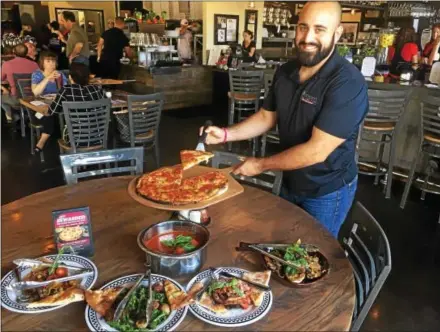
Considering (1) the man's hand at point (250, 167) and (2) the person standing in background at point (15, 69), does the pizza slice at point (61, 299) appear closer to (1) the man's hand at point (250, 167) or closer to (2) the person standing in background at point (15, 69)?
(1) the man's hand at point (250, 167)

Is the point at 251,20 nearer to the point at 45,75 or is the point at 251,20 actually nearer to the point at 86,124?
the point at 45,75

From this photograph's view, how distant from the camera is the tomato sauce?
1.25m

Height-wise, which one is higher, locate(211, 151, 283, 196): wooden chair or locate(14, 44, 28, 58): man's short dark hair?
locate(14, 44, 28, 58): man's short dark hair

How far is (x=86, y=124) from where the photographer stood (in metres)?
3.59

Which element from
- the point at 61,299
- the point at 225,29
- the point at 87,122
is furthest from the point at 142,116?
the point at 225,29

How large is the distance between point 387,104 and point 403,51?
238cm

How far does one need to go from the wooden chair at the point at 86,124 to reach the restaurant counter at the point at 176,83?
3.38 meters

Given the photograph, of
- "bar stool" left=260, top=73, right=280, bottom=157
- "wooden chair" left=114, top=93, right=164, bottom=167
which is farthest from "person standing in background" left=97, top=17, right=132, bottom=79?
"bar stool" left=260, top=73, right=280, bottom=157

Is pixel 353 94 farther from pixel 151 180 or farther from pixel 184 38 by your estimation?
pixel 184 38

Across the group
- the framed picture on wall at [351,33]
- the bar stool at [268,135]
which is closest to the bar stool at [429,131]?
the bar stool at [268,135]

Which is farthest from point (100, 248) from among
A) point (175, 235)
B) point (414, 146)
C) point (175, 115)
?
point (175, 115)

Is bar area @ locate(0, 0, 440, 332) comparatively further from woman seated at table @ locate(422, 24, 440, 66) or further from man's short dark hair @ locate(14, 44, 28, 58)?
man's short dark hair @ locate(14, 44, 28, 58)

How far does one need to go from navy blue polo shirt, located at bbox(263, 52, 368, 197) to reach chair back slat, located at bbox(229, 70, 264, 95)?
3.02m

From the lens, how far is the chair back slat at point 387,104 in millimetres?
3594
